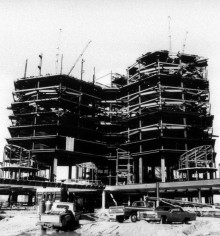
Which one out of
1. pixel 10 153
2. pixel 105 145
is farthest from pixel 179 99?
pixel 10 153

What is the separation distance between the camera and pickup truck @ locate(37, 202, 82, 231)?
69.8 feet

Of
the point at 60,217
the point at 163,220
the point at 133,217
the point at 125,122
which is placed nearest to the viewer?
the point at 60,217

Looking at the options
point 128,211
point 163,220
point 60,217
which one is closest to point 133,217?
point 128,211

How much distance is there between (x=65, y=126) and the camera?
239 ft

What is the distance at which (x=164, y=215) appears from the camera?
26.5 m

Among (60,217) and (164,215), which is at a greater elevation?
(60,217)

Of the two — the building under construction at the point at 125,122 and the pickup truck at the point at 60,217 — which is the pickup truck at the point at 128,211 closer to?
the pickup truck at the point at 60,217

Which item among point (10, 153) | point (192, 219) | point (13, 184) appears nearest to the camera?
point (192, 219)

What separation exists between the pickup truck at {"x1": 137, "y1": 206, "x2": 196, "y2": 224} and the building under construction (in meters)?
38.1

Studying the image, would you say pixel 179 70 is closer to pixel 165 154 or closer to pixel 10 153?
pixel 165 154

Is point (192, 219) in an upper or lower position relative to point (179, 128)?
lower

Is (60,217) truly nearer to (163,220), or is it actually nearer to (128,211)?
(128,211)

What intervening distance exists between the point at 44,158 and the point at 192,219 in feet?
177

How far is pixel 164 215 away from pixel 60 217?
9713 millimetres
